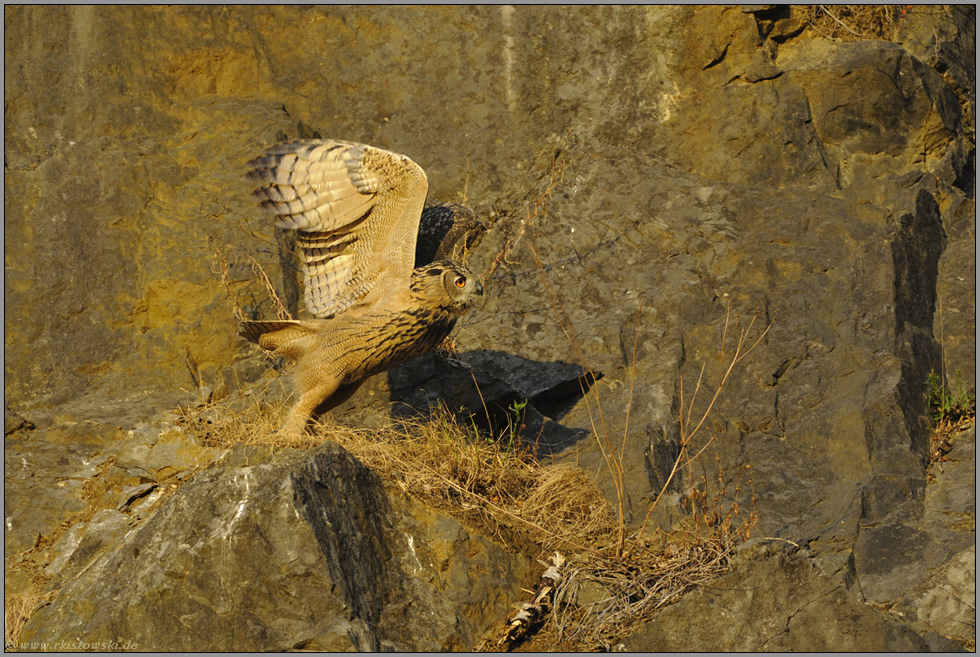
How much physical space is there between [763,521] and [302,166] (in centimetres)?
330

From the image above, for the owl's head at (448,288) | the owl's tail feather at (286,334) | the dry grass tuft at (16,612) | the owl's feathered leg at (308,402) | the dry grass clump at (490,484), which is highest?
the owl's head at (448,288)

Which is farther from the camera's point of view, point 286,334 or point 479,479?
point 286,334

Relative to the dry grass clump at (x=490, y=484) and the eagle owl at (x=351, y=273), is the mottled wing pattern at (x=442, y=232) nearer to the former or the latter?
the eagle owl at (x=351, y=273)

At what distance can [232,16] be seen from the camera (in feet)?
25.4

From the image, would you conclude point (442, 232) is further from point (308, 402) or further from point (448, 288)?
point (308, 402)

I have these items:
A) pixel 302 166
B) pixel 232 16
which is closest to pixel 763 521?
pixel 302 166

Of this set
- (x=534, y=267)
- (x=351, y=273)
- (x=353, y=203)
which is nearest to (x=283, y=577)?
(x=351, y=273)

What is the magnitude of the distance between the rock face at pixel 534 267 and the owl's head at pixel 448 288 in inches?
39.7

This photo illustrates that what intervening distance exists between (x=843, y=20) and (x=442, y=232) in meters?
3.85

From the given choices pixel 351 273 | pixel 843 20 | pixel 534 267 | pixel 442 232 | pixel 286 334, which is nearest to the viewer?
pixel 286 334

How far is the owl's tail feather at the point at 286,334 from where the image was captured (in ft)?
18.0

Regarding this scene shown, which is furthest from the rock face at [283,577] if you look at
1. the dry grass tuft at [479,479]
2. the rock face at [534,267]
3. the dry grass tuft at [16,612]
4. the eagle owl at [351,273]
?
the eagle owl at [351,273]

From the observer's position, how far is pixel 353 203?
18.5 feet

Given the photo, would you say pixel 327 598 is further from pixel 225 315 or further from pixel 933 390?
pixel 933 390
